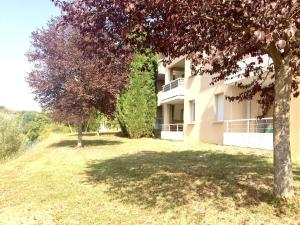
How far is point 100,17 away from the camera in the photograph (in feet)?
23.5

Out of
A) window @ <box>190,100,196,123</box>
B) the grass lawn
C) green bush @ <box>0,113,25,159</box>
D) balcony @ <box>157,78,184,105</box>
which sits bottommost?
the grass lawn

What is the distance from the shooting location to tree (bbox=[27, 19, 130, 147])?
21359mm

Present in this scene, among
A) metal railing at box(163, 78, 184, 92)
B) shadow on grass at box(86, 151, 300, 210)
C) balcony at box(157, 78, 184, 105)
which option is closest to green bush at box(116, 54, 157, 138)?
balcony at box(157, 78, 184, 105)

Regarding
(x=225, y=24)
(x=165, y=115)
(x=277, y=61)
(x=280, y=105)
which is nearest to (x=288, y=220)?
(x=280, y=105)

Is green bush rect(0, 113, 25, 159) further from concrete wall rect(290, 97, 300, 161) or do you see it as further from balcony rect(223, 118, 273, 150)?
concrete wall rect(290, 97, 300, 161)

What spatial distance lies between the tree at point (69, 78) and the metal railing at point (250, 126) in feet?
20.8

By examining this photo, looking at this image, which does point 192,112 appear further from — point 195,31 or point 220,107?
point 195,31

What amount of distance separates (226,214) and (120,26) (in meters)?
3.84

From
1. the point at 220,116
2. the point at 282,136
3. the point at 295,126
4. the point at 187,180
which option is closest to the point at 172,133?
the point at 220,116

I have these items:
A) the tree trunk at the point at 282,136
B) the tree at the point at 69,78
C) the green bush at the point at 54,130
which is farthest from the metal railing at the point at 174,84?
the green bush at the point at 54,130

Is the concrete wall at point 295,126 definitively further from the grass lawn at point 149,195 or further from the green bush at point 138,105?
the green bush at point 138,105

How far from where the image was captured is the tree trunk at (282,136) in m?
7.36

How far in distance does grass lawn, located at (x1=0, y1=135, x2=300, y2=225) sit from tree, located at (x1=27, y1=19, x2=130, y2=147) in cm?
863

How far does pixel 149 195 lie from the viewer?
8.80 meters
